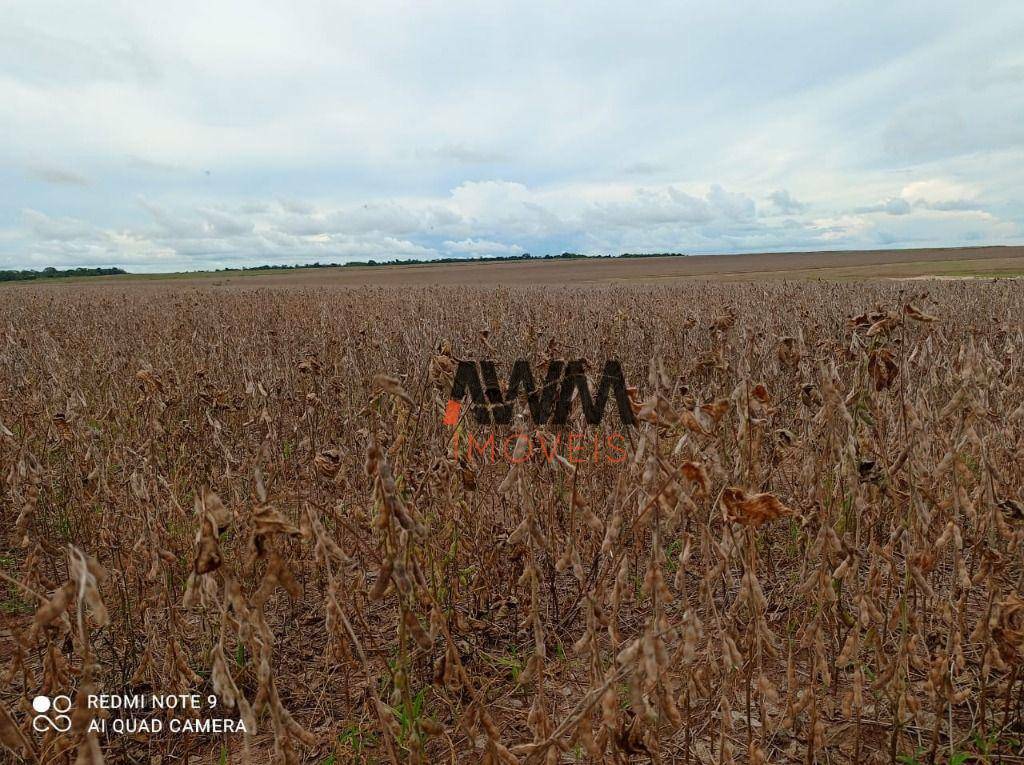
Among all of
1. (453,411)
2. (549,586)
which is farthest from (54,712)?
A: (549,586)

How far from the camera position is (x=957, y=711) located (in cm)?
202

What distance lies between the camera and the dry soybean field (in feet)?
4.15

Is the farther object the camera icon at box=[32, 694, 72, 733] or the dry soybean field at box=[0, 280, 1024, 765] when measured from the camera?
the camera icon at box=[32, 694, 72, 733]

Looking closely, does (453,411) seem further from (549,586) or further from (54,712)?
(54,712)

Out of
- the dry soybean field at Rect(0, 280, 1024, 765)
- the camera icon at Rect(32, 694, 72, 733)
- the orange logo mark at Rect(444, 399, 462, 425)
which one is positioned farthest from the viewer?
the orange logo mark at Rect(444, 399, 462, 425)

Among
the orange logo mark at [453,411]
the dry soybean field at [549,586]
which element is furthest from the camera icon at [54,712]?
the orange logo mark at [453,411]

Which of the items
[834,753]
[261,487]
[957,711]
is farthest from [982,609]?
[261,487]

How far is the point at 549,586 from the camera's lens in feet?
8.83

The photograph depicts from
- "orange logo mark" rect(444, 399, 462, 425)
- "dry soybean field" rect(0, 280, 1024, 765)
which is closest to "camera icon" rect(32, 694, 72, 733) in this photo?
"dry soybean field" rect(0, 280, 1024, 765)

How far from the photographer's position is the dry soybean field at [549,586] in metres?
1.27

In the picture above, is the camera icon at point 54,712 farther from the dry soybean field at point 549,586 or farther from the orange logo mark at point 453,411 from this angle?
the orange logo mark at point 453,411

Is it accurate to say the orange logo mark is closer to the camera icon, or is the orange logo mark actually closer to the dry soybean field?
the dry soybean field

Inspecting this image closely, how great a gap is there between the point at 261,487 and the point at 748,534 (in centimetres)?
108

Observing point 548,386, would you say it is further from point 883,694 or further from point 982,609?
point 982,609
